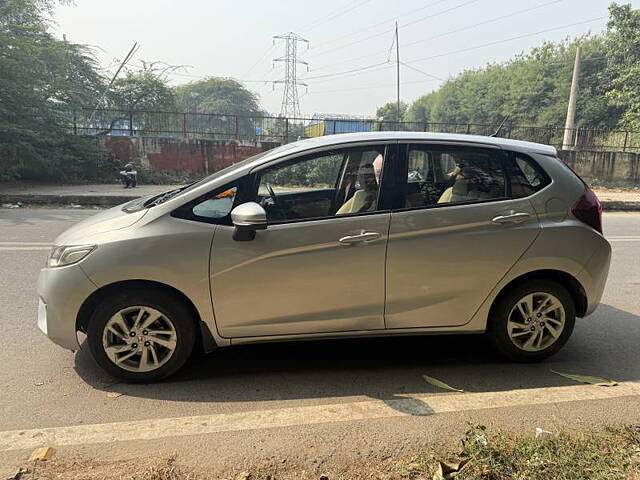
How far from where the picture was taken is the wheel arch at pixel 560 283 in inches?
138

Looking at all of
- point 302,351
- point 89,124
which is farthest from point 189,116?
point 302,351

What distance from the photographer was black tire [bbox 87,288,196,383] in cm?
309

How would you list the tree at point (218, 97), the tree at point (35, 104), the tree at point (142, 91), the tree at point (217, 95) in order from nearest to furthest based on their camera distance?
the tree at point (35, 104)
the tree at point (142, 91)
the tree at point (218, 97)
the tree at point (217, 95)

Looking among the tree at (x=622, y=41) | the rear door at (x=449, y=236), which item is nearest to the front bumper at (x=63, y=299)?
the rear door at (x=449, y=236)

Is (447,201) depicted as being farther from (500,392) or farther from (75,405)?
(75,405)

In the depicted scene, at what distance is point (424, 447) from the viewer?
2568 mm

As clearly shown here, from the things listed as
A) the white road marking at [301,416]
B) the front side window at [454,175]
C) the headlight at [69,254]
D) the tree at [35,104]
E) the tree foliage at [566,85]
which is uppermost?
the tree foliage at [566,85]

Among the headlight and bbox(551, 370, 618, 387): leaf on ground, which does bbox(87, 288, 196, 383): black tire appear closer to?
the headlight

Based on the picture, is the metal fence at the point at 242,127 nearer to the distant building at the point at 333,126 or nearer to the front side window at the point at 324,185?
the distant building at the point at 333,126

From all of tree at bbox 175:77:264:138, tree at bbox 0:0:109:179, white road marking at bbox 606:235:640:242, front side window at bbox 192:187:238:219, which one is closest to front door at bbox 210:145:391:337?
front side window at bbox 192:187:238:219

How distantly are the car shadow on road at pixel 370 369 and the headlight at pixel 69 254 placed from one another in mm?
817

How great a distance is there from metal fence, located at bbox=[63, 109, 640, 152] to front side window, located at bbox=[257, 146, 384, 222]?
15128mm

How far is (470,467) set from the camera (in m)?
2.30

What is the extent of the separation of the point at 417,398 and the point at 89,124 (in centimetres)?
1869
